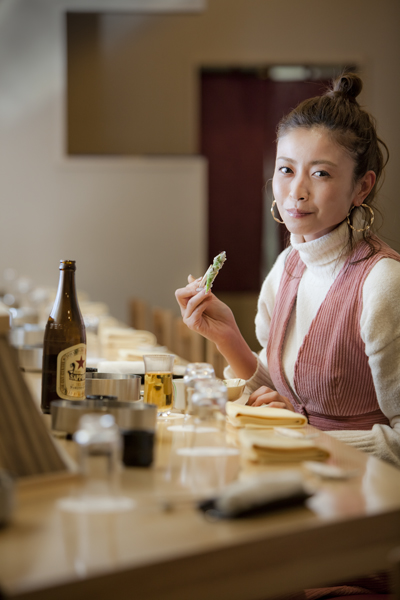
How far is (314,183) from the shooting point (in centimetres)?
167

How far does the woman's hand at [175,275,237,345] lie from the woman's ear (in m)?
0.43

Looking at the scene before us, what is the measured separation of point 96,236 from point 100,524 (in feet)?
15.6

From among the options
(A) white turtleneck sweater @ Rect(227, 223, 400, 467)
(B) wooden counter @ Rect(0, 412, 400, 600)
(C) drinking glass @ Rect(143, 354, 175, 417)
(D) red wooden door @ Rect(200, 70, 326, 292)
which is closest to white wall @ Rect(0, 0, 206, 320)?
Answer: (D) red wooden door @ Rect(200, 70, 326, 292)

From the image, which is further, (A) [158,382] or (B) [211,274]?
(B) [211,274]

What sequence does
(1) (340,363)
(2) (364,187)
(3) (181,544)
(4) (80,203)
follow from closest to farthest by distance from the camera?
(3) (181,544) → (1) (340,363) → (2) (364,187) → (4) (80,203)

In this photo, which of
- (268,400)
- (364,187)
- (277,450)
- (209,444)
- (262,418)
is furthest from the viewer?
(364,187)

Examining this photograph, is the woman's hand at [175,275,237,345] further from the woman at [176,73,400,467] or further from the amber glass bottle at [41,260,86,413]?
the amber glass bottle at [41,260,86,413]

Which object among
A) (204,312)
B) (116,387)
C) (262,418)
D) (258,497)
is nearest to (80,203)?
(204,312)

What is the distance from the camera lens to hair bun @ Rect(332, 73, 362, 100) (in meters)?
1.75

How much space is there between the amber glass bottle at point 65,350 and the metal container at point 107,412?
189 mm

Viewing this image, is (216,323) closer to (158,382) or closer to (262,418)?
(158,382)

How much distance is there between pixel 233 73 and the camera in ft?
21.0

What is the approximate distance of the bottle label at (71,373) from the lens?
1.35 meters

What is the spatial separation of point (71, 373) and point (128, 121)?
5.12 meters
